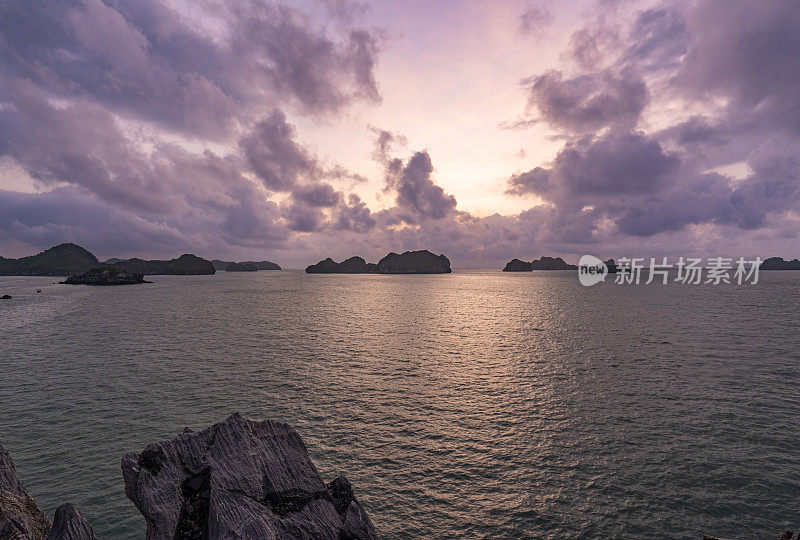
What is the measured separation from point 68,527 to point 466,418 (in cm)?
2388

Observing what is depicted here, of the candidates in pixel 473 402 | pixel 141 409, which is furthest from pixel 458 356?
pixel 141 409

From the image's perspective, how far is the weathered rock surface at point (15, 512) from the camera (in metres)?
8.56

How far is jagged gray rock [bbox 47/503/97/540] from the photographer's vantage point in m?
8.31

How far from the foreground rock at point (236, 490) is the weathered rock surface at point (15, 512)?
103 inches

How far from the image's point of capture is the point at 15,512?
9.14 m

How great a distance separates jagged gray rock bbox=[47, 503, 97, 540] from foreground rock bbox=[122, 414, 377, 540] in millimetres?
1204

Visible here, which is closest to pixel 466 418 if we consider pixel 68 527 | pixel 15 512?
pixel 68 527

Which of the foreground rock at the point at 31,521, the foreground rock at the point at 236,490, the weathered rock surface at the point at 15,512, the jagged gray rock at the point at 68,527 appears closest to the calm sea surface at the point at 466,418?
the weathered rock surface at the point at 15,512

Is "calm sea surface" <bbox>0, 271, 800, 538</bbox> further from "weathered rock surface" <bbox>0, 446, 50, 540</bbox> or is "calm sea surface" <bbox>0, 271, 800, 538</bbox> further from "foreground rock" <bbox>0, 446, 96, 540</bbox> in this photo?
"foreground rock" <bbox>0, 446, 96, 540</bbox>

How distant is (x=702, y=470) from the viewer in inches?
786

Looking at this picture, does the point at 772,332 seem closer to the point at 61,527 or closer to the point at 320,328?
the point at 320,328

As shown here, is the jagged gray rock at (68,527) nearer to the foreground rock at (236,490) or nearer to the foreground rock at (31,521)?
the foreground rock at (31,521)

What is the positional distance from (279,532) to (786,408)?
4186 centimetres

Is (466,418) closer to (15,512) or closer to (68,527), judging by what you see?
(68,527)
